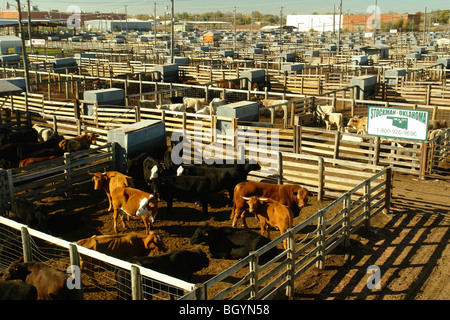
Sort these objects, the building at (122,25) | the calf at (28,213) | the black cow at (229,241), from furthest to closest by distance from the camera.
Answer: the building at (122,25) < the calf at (28,213) < the black cow at (229,241)

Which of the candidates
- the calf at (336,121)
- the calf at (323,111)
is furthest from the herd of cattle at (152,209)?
the calf at (323,111)

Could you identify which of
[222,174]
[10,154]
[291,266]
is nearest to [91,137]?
[10,154]

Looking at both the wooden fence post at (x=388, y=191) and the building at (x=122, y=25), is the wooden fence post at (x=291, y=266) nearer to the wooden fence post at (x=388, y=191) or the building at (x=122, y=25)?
the wooden fence post at (x=388, y=191)

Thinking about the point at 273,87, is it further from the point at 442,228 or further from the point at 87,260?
the point at 87,260

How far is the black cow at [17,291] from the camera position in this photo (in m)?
6.28

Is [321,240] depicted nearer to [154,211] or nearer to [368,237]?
[368,237]

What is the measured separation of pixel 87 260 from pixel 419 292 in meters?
5.36

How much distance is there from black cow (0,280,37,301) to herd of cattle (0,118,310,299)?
0.5 inches

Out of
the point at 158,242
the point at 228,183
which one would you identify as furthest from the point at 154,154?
the point at 158,242

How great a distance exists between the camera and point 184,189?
436 inches

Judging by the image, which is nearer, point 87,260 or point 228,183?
point 87,260

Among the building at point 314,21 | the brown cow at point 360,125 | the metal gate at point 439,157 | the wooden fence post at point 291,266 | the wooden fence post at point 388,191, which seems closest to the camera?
the wooden fence post at point 291,266

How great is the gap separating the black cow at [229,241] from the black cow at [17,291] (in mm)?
3055

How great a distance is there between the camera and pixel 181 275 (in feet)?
24.3
